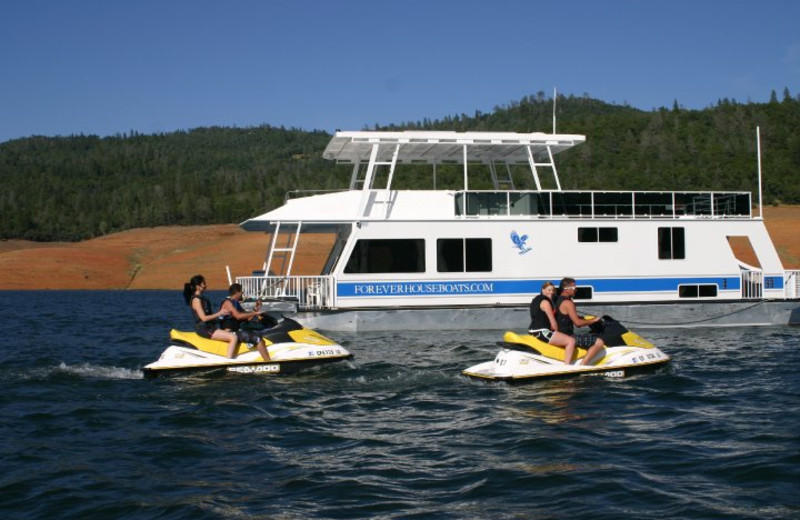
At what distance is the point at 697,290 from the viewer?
22.6m

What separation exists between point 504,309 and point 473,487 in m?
12.7

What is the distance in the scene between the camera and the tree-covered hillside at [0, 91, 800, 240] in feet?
254

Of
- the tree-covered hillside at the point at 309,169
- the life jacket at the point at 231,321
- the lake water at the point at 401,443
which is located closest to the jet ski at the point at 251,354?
the lake water at the point at 401,443

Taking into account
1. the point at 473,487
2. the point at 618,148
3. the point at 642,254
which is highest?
the point at 618,148

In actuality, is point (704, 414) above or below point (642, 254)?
below

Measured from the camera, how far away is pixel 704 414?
460 inches

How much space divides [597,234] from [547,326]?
8.86m

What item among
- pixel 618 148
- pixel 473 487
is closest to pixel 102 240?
pixel 618 148

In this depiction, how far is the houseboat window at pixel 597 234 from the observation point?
22.3 m

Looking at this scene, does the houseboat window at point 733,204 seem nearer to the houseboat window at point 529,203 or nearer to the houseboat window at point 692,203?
the houseboat window at point 692,203

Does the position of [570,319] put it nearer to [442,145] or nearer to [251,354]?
[251,354]

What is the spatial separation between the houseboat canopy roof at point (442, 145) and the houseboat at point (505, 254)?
51 millimetres

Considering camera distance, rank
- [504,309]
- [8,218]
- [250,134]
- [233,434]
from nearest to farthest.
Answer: [233,434], [504,309], [8,218], [250,134]

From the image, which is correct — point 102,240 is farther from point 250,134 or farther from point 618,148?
point 250,134
